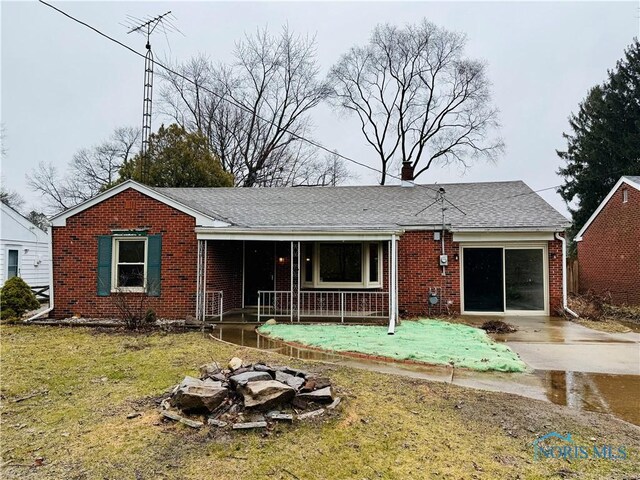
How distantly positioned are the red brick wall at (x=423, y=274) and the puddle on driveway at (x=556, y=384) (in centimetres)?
554

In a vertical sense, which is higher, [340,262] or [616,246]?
[616,246]

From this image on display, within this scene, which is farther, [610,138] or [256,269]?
[610,138]

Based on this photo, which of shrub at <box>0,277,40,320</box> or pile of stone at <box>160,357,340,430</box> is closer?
pile of stone at <box>160,357,340,430</box>

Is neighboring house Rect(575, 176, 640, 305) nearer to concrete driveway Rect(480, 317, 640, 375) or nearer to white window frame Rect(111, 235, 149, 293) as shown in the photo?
concrete driveway Rect(480, 317, 640, 375)

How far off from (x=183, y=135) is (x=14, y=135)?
11970 millimetres

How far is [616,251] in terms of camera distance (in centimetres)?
1619

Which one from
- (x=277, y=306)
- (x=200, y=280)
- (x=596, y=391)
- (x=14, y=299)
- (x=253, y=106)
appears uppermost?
(x=253, y=106)

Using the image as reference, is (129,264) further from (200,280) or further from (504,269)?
(504,269)

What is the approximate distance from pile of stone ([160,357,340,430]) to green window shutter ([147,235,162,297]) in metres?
6.52

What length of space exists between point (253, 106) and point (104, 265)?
23284mm

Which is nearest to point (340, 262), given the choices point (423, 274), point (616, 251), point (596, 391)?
point (423, 274)

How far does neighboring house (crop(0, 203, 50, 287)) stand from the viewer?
17.2 meters

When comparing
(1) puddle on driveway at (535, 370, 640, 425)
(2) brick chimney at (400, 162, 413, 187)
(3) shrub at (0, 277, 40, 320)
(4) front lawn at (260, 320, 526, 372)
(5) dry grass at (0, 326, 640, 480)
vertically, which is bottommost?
(1) puddle on driveway at (535, 370, 640, 425)

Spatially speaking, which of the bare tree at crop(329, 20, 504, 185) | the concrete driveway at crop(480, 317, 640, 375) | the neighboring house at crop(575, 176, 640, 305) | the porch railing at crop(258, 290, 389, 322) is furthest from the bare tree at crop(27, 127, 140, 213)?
the concrete driveway at crop(480, 317, 640, 375)
